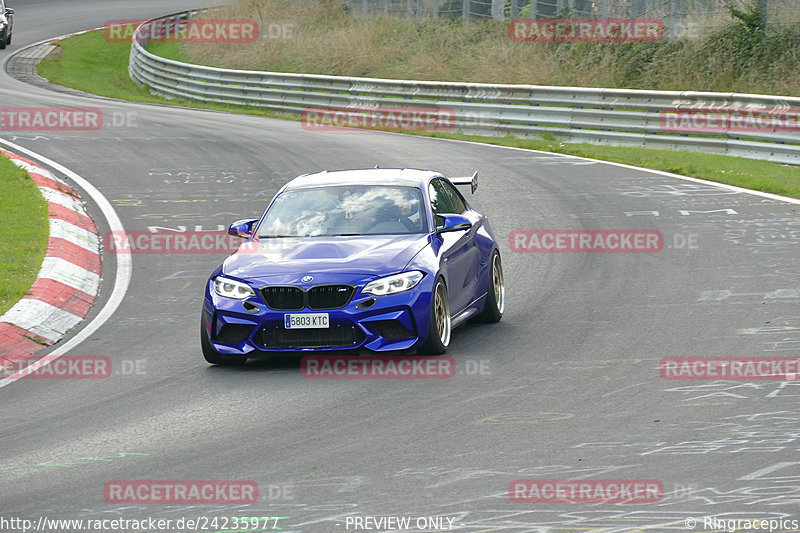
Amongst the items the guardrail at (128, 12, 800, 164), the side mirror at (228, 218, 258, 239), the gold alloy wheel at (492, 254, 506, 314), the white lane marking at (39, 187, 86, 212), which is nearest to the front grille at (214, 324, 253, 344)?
the side mirror at (228, 218, 258, 239)

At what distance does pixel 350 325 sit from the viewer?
985cm

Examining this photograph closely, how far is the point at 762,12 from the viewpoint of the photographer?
99.2 feet

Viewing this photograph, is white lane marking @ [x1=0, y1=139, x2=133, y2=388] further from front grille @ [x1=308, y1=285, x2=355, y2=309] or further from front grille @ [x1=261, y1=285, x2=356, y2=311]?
Result: front grille @ [x1=308, y1=285, x2=355, y2=309]

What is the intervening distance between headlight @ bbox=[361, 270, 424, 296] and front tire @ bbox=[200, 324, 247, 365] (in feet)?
3.84

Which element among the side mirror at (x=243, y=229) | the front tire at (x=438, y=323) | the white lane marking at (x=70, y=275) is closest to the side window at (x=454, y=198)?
the front tire at (x=438, y=323)

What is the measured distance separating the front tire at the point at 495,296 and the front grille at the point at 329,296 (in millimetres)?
2045

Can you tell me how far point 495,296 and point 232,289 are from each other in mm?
2726

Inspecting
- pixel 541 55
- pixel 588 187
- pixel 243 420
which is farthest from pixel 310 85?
pixel 243 420

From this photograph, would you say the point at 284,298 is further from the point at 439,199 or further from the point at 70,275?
the point at 70,275

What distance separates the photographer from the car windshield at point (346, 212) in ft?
36.2

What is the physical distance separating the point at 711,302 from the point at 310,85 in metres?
21.8

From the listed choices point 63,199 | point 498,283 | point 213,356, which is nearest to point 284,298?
point 213,356

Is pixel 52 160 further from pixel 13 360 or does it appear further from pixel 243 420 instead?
pixel 243 420

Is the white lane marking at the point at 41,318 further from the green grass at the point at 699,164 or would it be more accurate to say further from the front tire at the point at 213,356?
the green grass at the point at 699,164
